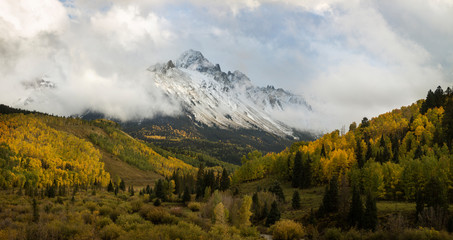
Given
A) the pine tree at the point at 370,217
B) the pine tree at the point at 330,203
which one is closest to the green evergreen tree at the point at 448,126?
the pine tree at the point at 330,203

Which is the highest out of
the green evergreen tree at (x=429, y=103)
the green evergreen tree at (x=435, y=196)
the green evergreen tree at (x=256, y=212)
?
the green evergreen tree at (x=429, y=103)

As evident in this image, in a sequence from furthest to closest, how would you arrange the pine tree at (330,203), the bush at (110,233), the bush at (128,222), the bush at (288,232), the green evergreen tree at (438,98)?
the green evergreen tree at (438,98) → the pine tree at (330,203) → the bush at (288,232) → the bush at (128,222) → the bush at (110,233)

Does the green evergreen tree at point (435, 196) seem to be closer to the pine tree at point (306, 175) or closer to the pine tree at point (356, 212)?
the pine tree at point (356, 212)

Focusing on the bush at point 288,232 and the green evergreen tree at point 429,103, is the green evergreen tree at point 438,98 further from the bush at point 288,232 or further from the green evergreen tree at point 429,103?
the bush at point 288,232

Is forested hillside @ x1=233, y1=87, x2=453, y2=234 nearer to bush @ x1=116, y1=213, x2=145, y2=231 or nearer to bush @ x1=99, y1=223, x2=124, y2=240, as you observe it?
bush @ x1=116, y1=213, x2=145, y2=231

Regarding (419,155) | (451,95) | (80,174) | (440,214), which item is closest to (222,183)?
(419,155)

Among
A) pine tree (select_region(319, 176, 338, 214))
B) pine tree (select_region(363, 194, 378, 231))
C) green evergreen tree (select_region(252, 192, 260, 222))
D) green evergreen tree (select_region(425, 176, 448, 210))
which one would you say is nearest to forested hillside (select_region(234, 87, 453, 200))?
green evergreen tree (select_region(425, 176, 448, 210))

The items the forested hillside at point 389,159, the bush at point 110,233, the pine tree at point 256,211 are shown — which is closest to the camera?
the bush at point 110,233

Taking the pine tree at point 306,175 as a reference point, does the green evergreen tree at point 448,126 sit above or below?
above

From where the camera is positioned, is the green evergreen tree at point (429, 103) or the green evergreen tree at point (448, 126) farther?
the green evergreen tree at point (429, 103)

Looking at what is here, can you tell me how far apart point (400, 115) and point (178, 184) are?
A: 5063 inches

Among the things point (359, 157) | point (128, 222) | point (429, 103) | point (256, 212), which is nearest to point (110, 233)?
point (128, 222)

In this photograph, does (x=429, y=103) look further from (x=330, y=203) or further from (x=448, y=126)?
(x=330, y=203)

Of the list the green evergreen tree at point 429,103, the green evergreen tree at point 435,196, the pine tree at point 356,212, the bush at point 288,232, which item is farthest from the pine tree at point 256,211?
the green evergreen tree at point 429,103
